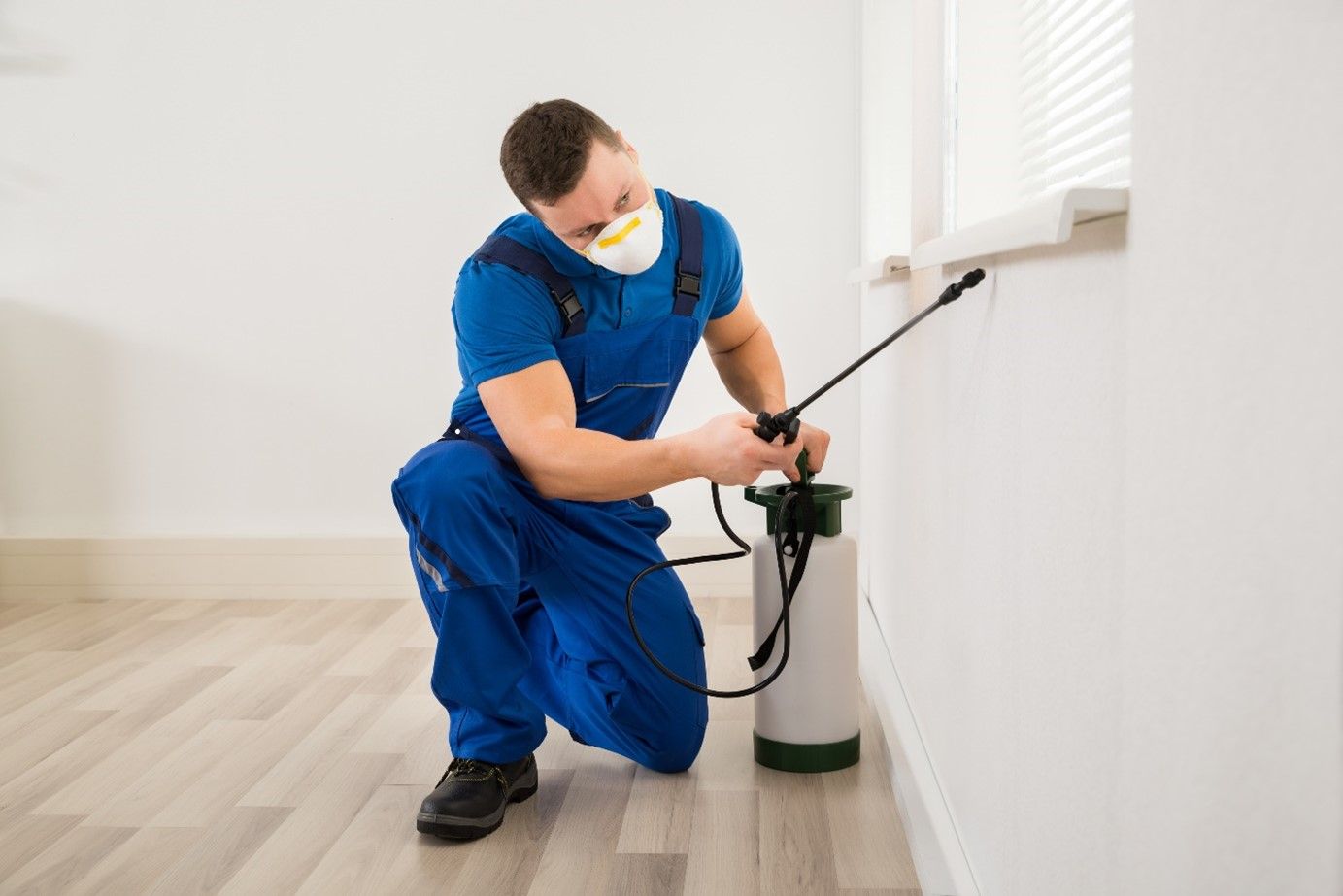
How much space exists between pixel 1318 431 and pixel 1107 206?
1.00ft

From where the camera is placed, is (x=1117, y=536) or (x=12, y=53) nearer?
(x=1117, y=536)

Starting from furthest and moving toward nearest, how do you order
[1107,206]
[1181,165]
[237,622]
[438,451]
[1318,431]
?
[237,622] < [438,451] < [1107,206] < [1181,165] < [1318,431]

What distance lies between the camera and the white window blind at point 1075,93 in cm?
97

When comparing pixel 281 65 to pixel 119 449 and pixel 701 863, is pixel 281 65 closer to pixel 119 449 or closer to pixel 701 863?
pixel 119 449

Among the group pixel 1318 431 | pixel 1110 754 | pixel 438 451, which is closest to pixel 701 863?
pixel 438 451

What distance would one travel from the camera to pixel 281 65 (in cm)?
305

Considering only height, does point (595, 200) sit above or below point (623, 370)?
above

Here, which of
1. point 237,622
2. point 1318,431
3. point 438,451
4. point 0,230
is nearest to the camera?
point 1318,431

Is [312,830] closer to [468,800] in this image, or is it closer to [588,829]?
[468,800]

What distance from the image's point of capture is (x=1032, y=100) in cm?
129

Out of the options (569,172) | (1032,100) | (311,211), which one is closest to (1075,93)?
(1032,100)

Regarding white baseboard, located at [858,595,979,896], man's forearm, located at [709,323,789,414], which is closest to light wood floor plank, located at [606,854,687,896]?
white baseboard, located at [858,595,979,896]

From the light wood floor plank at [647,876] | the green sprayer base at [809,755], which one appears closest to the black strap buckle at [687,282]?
the green sprayer base at [809,755]

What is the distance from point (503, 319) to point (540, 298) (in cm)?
7
